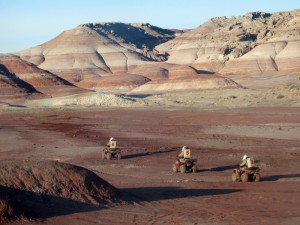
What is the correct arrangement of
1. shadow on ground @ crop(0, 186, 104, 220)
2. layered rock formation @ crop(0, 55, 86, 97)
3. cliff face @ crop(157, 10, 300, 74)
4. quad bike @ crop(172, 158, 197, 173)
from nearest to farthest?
shadow on ground @ crop(0, 186, 104, 220), quad bike @ crop(172, 158, 197, 173), layered rock formation @ crop(0, 55, 86, 97), cliff face @ crop(157, 10, 300, 74)

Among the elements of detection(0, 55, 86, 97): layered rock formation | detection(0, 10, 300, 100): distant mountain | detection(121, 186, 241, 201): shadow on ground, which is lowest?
detection(121, 186, 241, 201): shadow on ground

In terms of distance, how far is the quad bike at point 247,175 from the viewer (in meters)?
22.4

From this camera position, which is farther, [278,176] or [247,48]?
[247,48]

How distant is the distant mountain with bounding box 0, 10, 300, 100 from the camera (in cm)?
12038

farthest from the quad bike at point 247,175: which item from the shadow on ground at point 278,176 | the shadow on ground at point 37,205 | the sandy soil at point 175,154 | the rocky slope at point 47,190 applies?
the shadow on ground at point 37,205

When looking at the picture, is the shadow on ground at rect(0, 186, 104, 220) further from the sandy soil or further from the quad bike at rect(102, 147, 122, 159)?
the quad bike at rect(102, 147, 122, 159)

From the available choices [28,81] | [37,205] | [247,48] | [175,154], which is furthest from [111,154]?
[247,48]

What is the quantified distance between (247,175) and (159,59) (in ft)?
565

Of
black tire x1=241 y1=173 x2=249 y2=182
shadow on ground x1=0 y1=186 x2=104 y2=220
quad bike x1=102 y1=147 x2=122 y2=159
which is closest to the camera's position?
shadow on ground x1=0 y1=186 x2=104 y2=220

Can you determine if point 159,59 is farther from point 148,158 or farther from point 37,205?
point 37,205

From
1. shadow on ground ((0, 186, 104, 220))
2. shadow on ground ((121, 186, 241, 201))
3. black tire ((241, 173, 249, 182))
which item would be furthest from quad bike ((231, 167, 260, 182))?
shadow on ground ((0, 186, 104, 220))

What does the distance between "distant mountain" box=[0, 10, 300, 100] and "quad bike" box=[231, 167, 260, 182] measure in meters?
86.9

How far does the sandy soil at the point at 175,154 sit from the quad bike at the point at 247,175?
29 centimetres

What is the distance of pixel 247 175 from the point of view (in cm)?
2242
